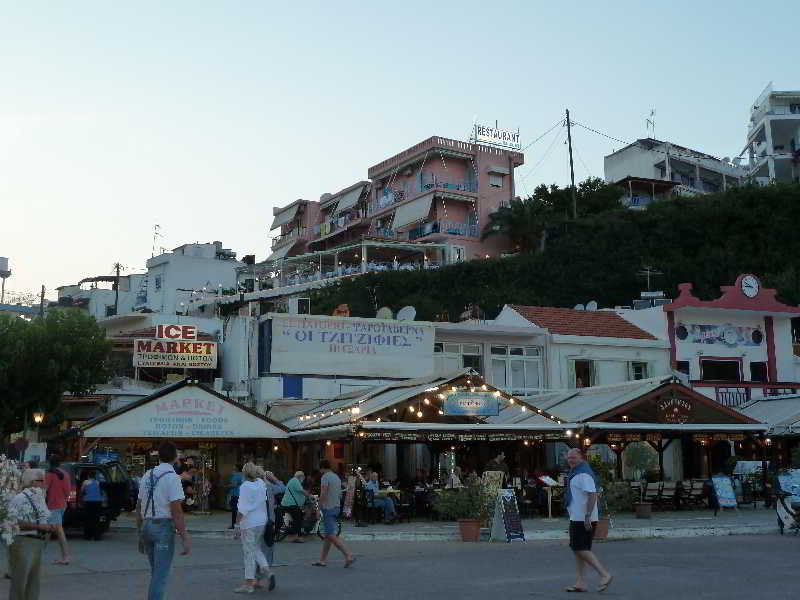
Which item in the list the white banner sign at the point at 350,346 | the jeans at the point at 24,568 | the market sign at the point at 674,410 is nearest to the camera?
the jeans at the point at 24,568

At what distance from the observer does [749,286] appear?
34.8m

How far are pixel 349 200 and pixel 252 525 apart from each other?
66.3 metres

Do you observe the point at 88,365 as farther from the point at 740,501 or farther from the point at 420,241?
the point at 420,241

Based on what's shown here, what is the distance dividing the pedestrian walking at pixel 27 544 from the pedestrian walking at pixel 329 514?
17.5 ft

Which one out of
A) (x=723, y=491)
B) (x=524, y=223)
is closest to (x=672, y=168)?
(x=524, y=223)

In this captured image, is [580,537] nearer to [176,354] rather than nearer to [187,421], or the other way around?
[187,421]

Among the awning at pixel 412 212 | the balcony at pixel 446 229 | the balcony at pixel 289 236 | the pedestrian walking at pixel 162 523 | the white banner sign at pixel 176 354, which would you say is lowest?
the pedestrian walking at pixel 162 523

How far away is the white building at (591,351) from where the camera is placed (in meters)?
32.3

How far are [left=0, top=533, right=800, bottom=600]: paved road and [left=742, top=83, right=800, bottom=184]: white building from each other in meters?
68.8

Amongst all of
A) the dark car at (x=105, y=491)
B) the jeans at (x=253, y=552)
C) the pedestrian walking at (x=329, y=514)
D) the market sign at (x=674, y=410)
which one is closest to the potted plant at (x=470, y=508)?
the pedestrian walking at (x=329, y=514)

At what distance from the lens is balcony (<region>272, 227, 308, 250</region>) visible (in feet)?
266

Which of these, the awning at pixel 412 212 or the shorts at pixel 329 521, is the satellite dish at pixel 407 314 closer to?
the shorts at pixel 329 521

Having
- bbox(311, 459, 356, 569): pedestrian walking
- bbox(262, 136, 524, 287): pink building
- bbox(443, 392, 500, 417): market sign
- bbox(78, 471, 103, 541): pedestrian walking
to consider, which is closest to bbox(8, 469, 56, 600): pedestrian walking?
bbox(311, 459, 356, 569): pedestrian walking

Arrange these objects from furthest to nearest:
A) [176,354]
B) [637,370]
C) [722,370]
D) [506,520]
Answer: [722,370] → [637,370] → [176,354] → [506,520]
